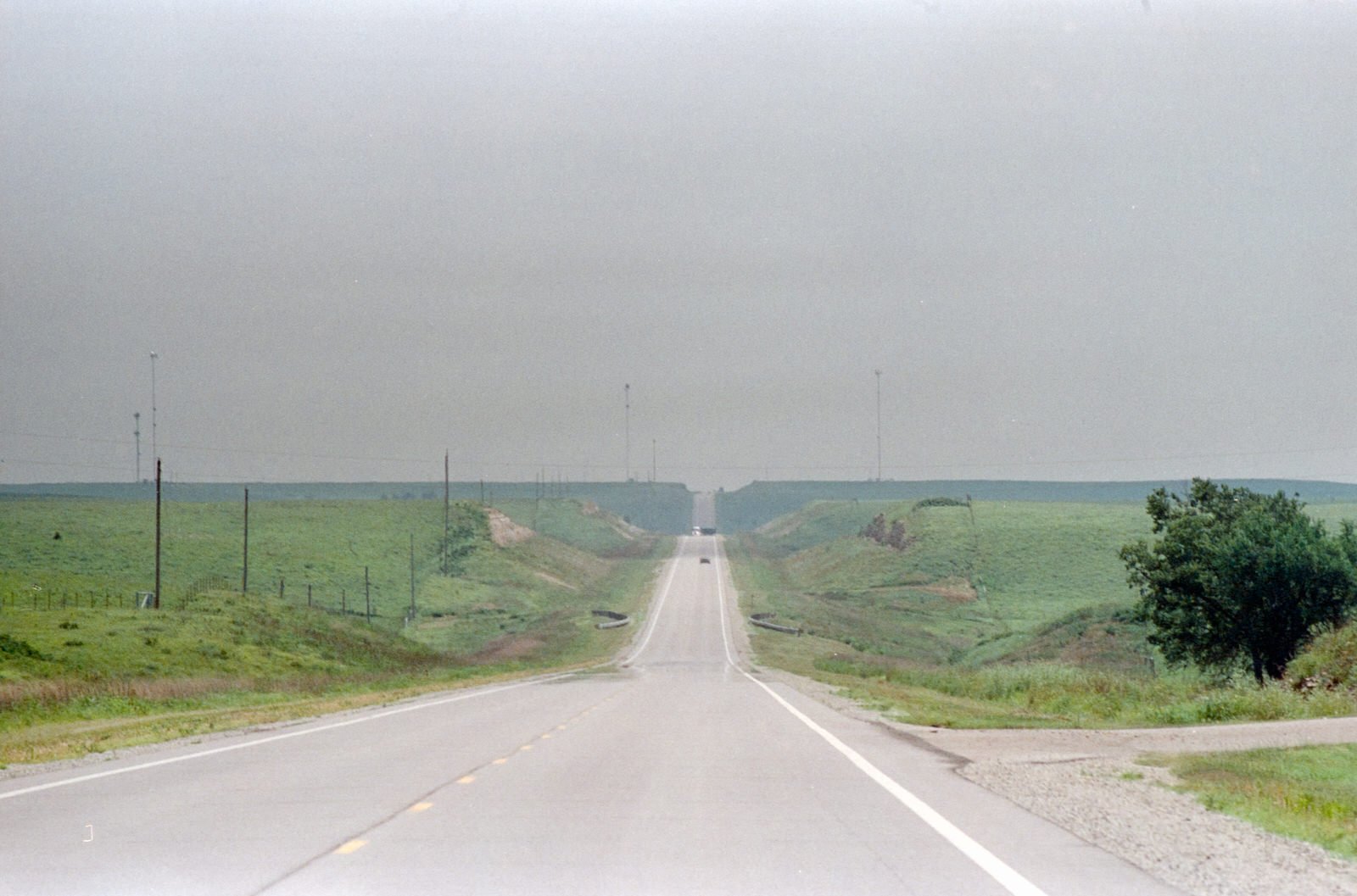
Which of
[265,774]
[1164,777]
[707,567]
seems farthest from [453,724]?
[707,567]

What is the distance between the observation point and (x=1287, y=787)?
15.8 m

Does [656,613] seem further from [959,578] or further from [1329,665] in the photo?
[1329,665]

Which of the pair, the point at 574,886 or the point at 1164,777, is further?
the point at 1164,777

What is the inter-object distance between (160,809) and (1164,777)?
11.1m

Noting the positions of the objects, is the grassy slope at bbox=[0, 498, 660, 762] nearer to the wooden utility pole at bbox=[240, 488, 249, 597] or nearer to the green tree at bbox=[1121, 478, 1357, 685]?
the wooden utility pole at bbox=[240, 488, 249, 597]

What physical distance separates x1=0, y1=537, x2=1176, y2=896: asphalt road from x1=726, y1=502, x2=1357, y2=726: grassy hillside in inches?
415

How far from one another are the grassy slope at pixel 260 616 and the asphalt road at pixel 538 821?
6401 millimetres

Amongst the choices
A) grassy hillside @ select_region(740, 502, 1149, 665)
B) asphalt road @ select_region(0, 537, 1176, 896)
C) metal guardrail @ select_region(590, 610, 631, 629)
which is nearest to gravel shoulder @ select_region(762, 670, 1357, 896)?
asphalt road @ select_region(0, 537, 1176, 896)

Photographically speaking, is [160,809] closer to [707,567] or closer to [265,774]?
[265,774]

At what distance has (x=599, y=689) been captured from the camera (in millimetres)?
44969

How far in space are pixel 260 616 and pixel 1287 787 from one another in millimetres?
60331

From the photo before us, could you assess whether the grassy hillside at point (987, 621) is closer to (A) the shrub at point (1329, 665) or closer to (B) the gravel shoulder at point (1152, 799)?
(A) the shrub at point (1329, 665)

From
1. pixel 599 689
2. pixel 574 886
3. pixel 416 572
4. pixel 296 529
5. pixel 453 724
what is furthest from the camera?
pixel 296 529

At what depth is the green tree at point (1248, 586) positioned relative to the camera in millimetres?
43281
